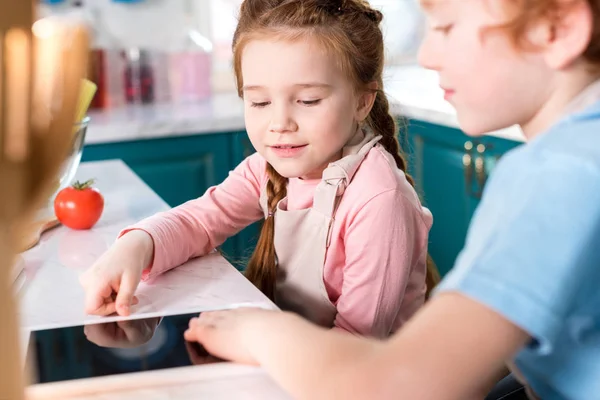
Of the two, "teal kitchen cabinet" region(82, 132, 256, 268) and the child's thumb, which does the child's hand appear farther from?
"teal kitchen cabinet" region(82, 132, 256, 268)

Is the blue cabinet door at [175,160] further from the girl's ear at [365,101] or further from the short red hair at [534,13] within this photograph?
the short red hair at [534,13]

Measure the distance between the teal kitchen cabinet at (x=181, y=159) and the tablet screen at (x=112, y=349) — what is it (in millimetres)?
1868

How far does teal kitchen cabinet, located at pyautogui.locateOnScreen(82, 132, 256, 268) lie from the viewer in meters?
2.70

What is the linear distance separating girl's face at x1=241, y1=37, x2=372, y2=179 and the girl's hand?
44 centimetres

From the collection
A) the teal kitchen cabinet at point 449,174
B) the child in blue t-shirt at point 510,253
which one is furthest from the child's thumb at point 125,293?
the teal kitchen cabinet at point 449,174

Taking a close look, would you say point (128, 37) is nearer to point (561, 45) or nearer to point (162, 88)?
point (162, 88)

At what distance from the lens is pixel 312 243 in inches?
47.4

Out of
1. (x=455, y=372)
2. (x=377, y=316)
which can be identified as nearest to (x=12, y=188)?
(x=455, y=372)

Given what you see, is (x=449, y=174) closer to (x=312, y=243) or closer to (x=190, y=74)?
(x=190, y=74)

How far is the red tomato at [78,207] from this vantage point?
50.1 inches

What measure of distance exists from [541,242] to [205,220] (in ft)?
2.58

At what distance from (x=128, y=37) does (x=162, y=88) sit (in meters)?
0.29

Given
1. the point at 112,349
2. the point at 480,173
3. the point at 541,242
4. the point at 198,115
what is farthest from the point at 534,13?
the point at 198,115

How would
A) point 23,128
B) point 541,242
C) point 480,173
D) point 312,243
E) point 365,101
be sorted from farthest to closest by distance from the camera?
point 480,173
point 365,101
point 312,243
point 541,242
point 23,128
